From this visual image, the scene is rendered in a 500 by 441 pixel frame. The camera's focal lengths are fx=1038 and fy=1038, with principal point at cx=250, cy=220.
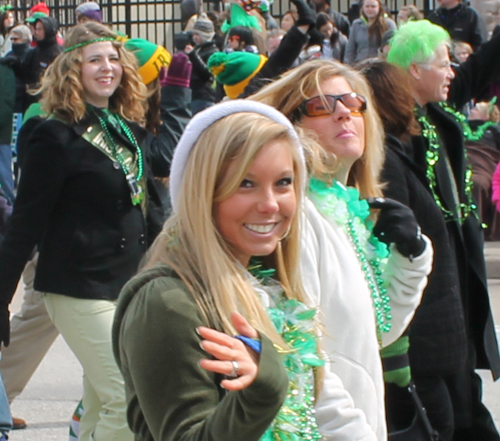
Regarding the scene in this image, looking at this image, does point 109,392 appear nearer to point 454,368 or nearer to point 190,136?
point 454,368

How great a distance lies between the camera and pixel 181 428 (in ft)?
5.75

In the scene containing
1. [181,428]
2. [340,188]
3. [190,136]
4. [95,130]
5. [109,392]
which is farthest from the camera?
[95,130]

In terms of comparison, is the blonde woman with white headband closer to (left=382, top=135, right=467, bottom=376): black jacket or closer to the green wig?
(left=382, top=135, right=467, bottom=376): black jacket

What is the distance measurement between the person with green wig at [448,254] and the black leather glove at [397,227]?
20.7 inches

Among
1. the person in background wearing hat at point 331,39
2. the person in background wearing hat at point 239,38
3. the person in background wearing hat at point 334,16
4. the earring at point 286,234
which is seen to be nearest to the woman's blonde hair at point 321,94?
the earring at point 286,234

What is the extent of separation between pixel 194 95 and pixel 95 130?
7001 millimetres

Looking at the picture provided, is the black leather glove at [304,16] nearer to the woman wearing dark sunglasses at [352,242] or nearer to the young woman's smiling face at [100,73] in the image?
the young woman's smiling face at [100,73]

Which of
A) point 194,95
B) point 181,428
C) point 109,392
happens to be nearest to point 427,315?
point 109,392

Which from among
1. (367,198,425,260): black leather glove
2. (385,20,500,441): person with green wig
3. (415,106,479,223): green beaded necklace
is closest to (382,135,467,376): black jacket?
(385,20,500,441): person with green wig

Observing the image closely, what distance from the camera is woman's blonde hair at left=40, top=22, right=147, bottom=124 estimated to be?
4.02 metres

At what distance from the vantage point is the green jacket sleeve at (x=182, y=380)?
170 cm

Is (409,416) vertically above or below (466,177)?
below

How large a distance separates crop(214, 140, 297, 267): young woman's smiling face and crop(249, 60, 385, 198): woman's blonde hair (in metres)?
0.69

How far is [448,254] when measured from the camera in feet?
11.7
